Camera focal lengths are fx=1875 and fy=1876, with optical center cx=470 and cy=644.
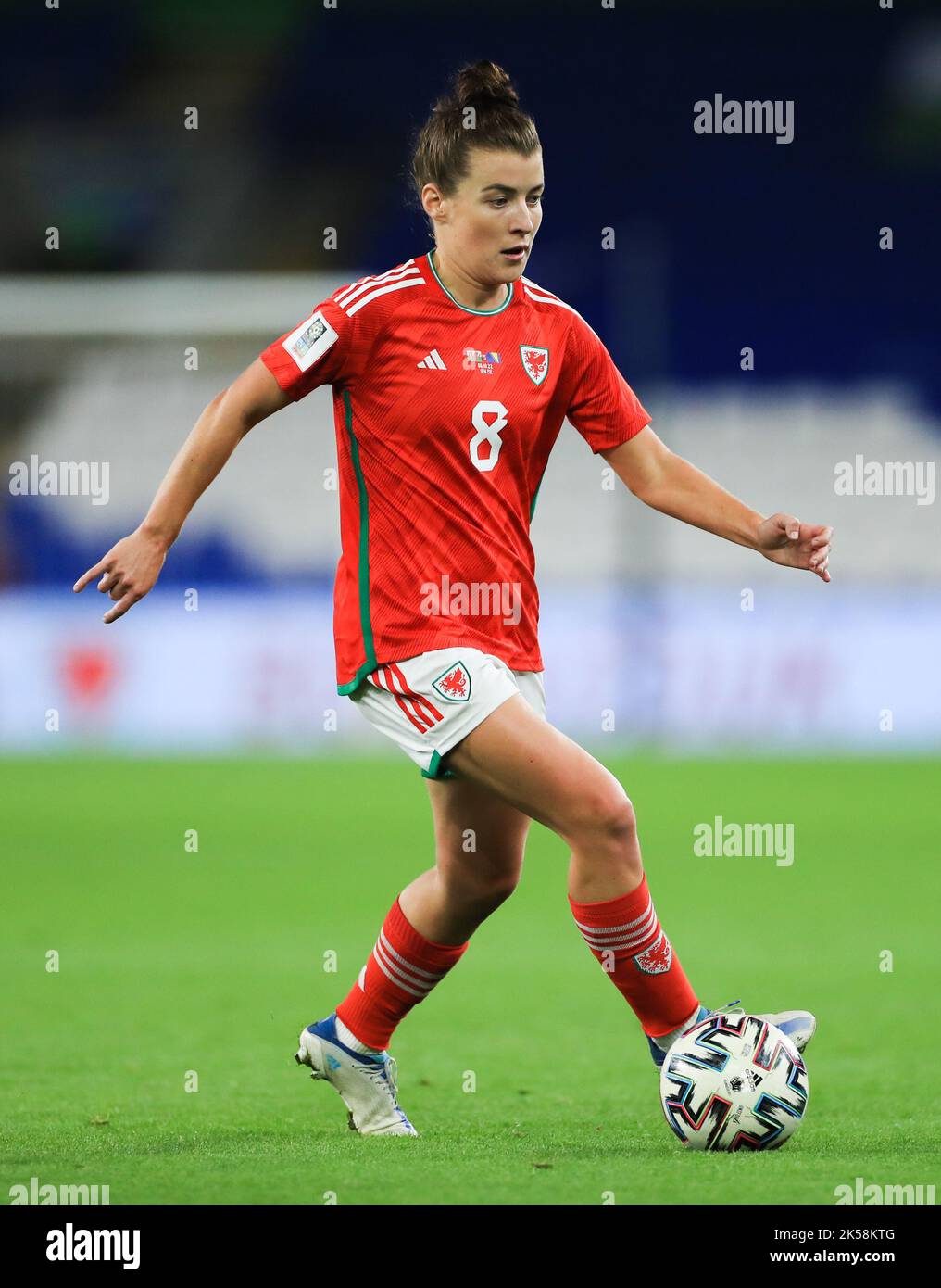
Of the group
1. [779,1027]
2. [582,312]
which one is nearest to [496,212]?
[779,1027]

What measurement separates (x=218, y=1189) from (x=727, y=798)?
9.36 metres

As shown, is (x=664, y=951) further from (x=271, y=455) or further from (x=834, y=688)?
(x=271, y=455)

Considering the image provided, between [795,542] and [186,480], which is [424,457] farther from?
[795,542]

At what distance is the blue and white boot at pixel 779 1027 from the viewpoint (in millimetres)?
4258

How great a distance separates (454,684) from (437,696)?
0.05 m

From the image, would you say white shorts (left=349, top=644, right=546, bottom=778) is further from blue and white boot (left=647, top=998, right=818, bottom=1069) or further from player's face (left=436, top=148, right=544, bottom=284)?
player's face (left=436, top=148, right=544, bottom=284)

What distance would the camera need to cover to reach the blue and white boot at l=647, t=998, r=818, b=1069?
168 inches

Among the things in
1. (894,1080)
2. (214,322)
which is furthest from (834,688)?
(894,1080)

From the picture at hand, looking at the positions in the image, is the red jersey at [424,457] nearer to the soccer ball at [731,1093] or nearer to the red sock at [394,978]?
the red sock at [394,978]

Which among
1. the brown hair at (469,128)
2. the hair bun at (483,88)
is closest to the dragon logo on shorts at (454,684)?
the brown hair at (469,128)

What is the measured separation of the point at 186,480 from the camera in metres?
4.11

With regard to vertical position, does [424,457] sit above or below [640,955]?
above

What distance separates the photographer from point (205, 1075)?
17.4ft

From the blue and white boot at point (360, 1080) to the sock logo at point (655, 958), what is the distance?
72 cm
